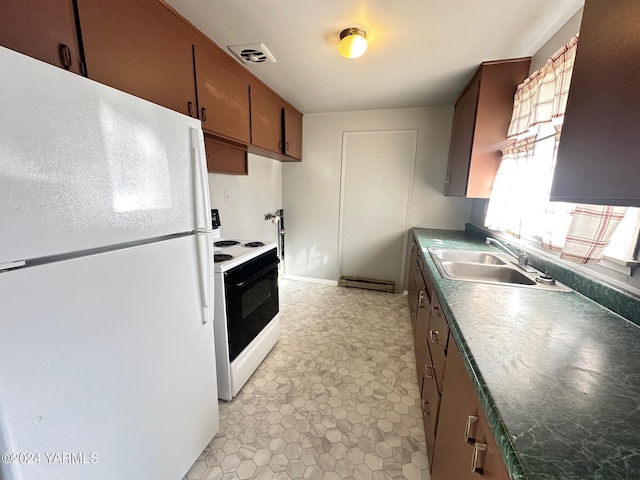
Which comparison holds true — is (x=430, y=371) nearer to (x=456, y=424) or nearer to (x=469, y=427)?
(x=456, y=424)

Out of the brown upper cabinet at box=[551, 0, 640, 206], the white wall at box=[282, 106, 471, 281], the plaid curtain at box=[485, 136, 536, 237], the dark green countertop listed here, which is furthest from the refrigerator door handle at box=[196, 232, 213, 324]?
the white wall at box=[282, 106, 471, 281]

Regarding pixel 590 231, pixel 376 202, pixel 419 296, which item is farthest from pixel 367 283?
pixel 590 231

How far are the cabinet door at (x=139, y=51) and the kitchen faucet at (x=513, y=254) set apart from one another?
2.21 m

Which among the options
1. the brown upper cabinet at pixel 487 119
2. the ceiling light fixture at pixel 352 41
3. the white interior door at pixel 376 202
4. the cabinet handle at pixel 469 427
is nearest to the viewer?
the cabinet handle at pixel 469 427

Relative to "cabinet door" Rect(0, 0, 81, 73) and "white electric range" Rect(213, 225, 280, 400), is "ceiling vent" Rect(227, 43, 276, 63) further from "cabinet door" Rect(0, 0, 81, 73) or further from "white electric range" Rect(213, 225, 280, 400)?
"white electric range" Rect(213, 225, 280, 400)

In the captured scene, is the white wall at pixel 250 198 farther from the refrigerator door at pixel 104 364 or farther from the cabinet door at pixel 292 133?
the refrigerator door at pixel 104 364

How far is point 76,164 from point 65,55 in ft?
2.11

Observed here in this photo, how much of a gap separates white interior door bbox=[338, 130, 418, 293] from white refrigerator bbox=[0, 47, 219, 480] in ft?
8.16

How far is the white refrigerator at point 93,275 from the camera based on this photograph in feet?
1.99

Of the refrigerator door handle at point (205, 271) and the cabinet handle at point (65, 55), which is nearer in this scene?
the cabinet handle at point (65, 55)

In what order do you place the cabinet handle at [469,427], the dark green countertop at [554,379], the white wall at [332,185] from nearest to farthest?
the dark green countertop at [554,379] → the cabinet handle at [469,427] → the white wall at [332,185]

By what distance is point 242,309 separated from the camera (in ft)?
5.53

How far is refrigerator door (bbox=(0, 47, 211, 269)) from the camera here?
588 millimetres

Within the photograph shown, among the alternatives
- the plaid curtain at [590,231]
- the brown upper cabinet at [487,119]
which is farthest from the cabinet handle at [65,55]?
the brown upper cabinet at [487,119]
